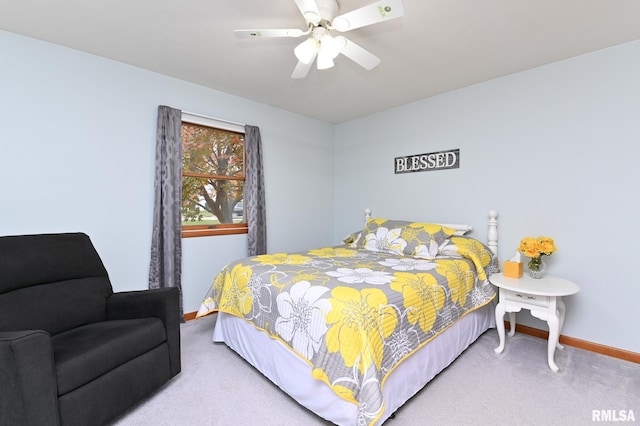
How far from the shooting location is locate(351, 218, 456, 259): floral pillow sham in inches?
109

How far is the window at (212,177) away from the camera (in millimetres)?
3158

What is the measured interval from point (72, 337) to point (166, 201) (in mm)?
1419

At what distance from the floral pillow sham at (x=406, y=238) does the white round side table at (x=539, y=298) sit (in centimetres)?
54

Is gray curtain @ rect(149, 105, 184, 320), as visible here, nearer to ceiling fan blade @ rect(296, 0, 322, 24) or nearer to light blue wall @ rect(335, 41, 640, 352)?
ceiling fan blade @ rect(296, 0, 322, 24)

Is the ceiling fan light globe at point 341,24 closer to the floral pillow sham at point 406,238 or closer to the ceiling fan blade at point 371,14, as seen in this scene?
the ceiling fan blade at point 371,14

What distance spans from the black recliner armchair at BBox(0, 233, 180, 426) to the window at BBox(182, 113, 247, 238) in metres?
1.11

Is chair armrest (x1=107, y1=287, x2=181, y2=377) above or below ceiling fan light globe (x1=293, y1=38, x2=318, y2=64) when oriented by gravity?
below

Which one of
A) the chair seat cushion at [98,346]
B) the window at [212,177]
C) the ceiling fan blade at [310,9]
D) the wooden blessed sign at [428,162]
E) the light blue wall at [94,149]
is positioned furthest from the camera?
the wooden blessed sign at [428,162]

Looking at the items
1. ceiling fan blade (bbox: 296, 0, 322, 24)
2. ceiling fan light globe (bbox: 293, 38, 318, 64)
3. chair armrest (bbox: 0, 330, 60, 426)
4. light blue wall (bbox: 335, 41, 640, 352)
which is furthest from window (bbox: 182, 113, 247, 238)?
light blue wall (bbox: 335, 41, 640, 352)

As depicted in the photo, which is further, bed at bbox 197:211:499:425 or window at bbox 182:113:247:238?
window at bbox 182:113:247:238

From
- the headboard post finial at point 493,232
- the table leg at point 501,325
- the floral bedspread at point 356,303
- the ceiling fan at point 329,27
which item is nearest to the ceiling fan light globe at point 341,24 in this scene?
the ceiling fan at point 329,27

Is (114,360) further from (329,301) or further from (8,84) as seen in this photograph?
(8,84)

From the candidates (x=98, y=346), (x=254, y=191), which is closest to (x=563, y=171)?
(x=254, y=191)

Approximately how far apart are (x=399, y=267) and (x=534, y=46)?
2.08 metres
